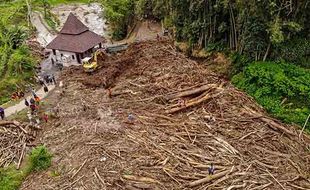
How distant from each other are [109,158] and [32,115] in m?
8.89

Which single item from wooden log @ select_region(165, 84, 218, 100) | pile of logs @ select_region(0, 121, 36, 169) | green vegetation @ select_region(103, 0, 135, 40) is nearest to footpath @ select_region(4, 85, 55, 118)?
pile of logs @ select_region(0, 121, 36, 169)

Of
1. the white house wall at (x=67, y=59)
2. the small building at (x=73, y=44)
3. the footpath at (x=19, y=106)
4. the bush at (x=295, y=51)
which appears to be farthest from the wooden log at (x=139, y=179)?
the white house wall at (x=67, y=59)

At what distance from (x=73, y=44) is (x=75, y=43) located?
0.23 metres

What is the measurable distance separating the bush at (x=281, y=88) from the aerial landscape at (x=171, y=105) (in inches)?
3.2

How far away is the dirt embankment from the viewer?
21.1 m

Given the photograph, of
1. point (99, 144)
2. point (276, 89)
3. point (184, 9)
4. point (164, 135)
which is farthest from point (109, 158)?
point (184, 9)

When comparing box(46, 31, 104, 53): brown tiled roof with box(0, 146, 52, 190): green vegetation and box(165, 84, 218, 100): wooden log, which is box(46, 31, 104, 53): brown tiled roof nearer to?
box(165, 84, 218, 100): wooden log

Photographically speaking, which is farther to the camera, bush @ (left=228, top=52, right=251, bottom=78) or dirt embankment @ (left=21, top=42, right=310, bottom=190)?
bush @ (left=228, top=52, right=251, bottom=78)

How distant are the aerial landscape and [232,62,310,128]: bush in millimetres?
80

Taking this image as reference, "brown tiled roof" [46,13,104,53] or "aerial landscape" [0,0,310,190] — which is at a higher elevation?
"brown tiled roof" [46,13,104,53]

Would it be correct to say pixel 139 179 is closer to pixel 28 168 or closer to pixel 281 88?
pixel 28 168

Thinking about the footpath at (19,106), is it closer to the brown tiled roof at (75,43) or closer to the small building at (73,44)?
the small building at (73,44)

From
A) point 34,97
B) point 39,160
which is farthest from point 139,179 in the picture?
point 34,97

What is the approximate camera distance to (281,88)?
2648 centimetres
